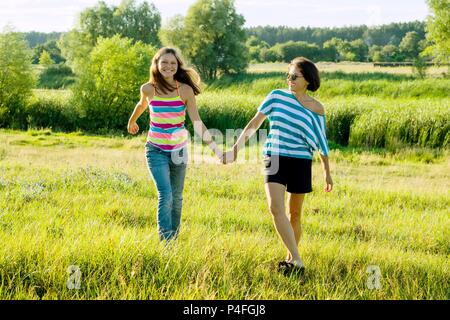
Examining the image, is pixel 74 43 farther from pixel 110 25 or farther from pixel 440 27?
pixel 440 27

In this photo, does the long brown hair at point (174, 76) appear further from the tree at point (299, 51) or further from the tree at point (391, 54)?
the tree at point (391, 54)

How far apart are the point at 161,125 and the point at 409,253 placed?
279 centimetres

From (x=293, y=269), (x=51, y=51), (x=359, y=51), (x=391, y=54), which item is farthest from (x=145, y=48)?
(x=51, y=51)

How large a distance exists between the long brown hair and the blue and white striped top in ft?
3.32

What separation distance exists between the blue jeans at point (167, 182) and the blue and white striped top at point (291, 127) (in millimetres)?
1046

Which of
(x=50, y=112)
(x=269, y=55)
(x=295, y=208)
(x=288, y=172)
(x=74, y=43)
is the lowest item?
(x=50, y=112)

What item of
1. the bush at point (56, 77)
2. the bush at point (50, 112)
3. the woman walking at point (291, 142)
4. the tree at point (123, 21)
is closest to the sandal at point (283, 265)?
the woman walking at point (291, 142)

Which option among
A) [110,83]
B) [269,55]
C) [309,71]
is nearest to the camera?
[309,71]

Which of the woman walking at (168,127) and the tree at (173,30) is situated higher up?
the tree at (173,30)

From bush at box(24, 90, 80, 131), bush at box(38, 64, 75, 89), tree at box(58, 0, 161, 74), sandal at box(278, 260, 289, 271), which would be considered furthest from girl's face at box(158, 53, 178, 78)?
tree at box(58, 0, 161, 74)

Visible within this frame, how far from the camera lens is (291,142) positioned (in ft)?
13.7

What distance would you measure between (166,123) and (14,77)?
2407 centimetres

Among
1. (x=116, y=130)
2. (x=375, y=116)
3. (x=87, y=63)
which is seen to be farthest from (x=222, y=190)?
(x=87, y=63)

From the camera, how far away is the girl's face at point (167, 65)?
4770 mm
